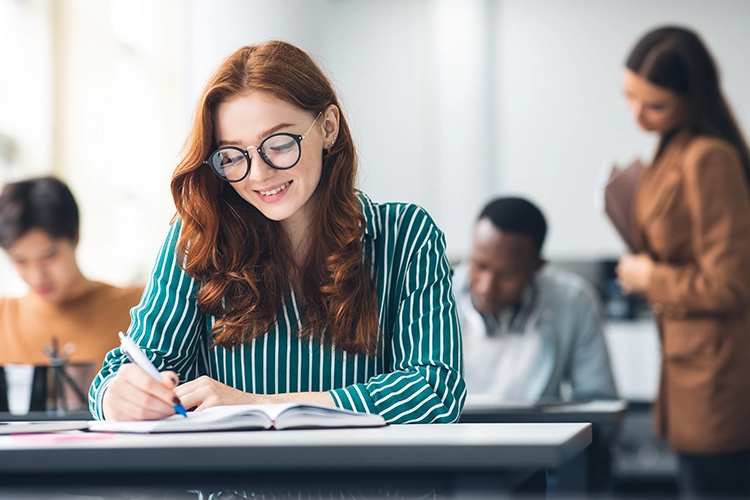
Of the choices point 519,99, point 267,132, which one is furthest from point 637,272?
point 519,99

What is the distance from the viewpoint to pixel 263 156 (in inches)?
59.4

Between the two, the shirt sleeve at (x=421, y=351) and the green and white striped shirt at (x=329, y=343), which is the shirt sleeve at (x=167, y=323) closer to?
the green and white striped shirt at (x=329, y=343)

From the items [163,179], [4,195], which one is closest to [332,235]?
[4,195]

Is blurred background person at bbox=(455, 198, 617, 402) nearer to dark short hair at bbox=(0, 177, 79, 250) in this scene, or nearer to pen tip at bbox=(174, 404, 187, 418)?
dark short hair at bbox=(0, 177, 79, 250)

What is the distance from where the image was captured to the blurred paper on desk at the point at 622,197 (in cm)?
246

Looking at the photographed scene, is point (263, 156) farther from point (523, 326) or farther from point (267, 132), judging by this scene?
point (523, 326)

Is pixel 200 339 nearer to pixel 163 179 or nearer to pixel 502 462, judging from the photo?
pixel 502 462

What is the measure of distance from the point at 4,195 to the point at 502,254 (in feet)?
4.70

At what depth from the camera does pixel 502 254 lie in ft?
9.53

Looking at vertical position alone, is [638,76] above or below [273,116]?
above

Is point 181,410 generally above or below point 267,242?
below

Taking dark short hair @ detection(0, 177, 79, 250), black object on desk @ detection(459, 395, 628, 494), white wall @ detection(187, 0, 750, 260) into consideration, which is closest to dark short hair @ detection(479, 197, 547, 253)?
black object on desk @ detection(459, 395, 628, 494)

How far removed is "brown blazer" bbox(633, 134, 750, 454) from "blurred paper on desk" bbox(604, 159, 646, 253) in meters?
0.06

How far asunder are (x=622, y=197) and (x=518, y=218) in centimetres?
52
